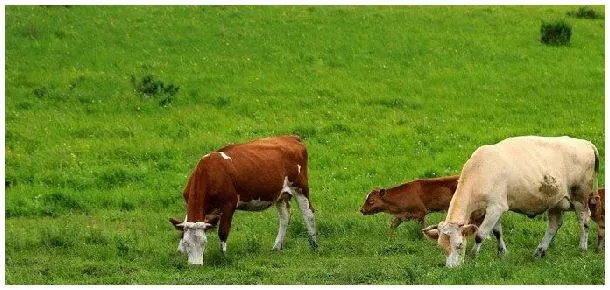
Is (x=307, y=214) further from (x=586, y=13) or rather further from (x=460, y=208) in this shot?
(x=586, y=13)

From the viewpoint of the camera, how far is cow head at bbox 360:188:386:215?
56.8ft

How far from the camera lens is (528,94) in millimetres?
28812

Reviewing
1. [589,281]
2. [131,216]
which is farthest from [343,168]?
[589,281]

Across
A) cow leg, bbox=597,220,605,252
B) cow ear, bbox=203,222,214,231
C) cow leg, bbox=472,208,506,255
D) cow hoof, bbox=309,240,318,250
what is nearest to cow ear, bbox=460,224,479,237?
cow leg, bbox=472,208,506,255

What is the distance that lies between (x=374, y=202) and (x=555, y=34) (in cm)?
1745

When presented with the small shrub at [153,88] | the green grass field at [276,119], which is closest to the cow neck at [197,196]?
the green grass field at [276,119]

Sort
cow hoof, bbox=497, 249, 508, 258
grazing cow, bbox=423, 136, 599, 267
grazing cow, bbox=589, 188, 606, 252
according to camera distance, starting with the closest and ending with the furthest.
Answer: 1. grazing cow, bbox=423, 136, 599, 267
2. cow hoof, bbox=497, 249, 508, 258
3. grazing cow, bbox=589, 188, 606, 252

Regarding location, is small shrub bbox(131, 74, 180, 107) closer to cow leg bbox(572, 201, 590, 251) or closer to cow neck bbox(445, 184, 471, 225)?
cow leg bbox(572, 201, 590, 251)

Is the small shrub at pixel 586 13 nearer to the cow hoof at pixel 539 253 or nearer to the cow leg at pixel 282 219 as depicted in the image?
the cow leg at pixel 282 219

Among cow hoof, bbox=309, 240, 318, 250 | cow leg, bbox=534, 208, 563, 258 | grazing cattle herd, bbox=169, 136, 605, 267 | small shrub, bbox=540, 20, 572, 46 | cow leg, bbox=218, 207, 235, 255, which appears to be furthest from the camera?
small shrub, bbox=540, 20, 572, 46

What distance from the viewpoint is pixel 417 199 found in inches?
671

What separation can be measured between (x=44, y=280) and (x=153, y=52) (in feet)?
57.1

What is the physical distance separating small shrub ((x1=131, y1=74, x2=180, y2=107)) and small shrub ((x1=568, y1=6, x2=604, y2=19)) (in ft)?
49.1

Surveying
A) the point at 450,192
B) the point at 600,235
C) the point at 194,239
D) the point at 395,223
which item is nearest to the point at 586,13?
the point at 450,192
